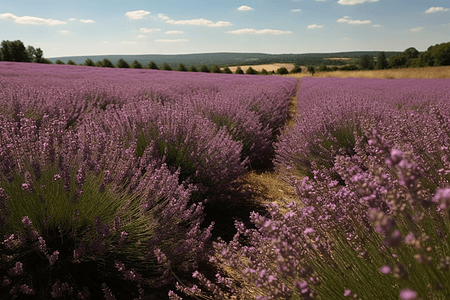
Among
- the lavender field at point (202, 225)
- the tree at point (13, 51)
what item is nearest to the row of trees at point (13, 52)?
the tree at point (13, 51)

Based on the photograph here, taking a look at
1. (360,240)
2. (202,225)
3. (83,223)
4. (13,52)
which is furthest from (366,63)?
(83,223)

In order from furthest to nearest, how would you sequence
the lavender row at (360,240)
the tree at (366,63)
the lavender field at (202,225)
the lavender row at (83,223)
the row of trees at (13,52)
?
the tree at (366,63) → the row of trees at (13,52) → the lavender row at (83,223) → the lavender field at (202,225) → the lavender row at (360,240)

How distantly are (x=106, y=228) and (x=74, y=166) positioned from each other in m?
0.63

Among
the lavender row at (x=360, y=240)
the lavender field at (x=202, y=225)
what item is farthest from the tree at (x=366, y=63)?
the lavender row at (x=360, y=240)

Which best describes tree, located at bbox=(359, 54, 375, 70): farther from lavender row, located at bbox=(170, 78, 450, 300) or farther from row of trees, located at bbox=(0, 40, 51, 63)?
lavender row, located at bbox=(170, 78, 450, 300)

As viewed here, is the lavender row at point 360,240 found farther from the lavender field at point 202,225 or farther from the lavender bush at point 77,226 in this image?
the lavender bush at point 77,226

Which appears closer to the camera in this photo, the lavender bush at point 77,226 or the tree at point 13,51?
the lavender bush at point 77,226

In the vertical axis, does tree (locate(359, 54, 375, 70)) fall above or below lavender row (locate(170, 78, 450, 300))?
above

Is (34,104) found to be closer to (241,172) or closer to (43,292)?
(241,172)

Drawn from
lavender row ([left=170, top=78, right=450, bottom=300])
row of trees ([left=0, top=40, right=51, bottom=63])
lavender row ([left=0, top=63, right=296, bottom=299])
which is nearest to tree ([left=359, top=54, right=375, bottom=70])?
row of trees ([left=0, top=40, right=51, bottom=63])

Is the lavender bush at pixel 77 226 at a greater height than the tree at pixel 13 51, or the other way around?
the tree at pixel 13 51

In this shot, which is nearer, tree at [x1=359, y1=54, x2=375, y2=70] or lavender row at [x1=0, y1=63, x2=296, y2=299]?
lavender row at [x1=0, y1=63, x2=296, y2=299]

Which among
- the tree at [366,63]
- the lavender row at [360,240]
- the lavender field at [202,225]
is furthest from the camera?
the tree at [366,63]

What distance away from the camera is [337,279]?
4.14ft
